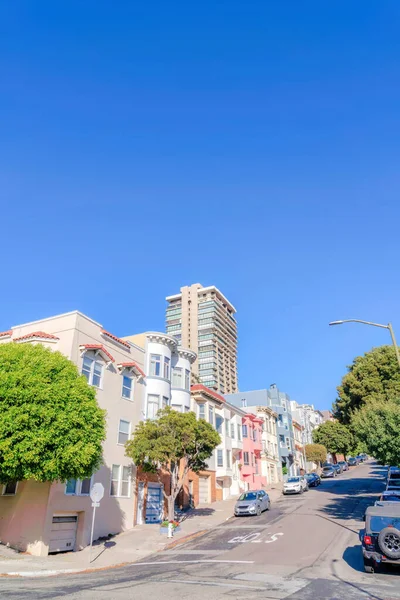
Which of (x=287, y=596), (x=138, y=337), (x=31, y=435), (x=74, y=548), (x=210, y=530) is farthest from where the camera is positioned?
(x=138, y=337)

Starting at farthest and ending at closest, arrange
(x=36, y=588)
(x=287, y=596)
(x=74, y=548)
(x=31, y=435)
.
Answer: (x=74, y=548), (x=31, y=435), (x=36, y=588), (x=287, y=596)

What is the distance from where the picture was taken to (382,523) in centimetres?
1249

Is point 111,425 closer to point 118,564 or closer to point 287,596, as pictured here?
point 118,564

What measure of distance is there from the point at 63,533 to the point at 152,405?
9.98 metres

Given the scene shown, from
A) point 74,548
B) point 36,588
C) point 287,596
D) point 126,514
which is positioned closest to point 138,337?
point 126,514

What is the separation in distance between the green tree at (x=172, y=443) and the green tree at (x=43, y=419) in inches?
200

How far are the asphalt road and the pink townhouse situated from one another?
2321 centimetres

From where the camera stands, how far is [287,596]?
384 inches

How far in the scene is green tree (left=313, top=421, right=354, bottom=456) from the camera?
72250 millimetres

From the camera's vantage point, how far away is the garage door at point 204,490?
3575 cm

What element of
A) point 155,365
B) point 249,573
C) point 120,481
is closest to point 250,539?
point 249,573

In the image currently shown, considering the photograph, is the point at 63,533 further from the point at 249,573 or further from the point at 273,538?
the point at 249,573

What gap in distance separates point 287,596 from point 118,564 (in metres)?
9.26

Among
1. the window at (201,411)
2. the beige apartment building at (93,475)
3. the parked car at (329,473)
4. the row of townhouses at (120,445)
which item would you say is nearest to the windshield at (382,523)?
the beige apartment building at (93,475)
